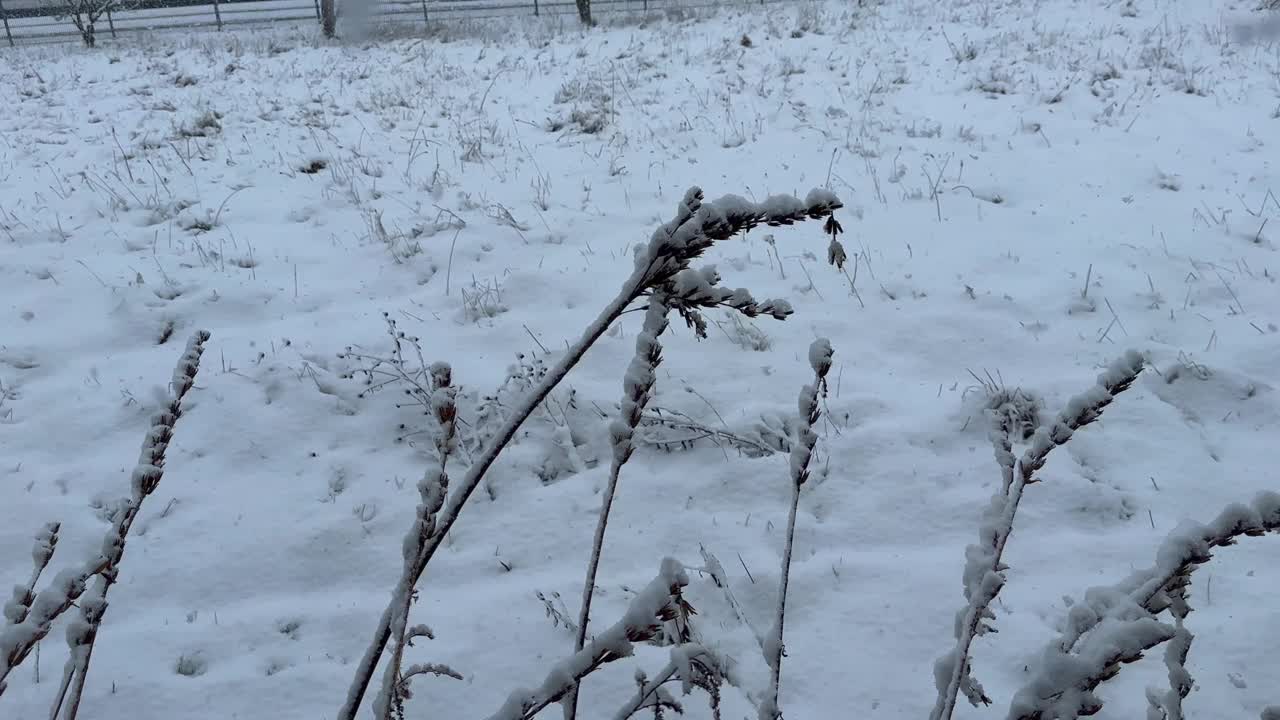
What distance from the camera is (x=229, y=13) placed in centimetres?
2681

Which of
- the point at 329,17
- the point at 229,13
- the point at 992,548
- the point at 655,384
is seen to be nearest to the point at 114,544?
the point at 992,548

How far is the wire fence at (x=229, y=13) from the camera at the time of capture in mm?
22266

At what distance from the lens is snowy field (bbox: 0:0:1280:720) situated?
8.17 ft

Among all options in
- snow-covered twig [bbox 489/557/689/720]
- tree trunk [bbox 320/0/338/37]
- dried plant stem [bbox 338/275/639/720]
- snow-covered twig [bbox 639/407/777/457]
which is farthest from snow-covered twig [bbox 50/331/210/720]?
tree trunk [bbox 320/0/338/37]

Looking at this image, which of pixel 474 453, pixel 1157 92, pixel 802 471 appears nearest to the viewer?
pixel 802 471

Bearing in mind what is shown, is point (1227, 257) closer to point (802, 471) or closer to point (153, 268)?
point (802, 471)

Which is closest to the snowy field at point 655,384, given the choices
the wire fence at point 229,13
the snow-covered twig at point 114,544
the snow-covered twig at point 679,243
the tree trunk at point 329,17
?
the snow-covered twig at point 679,243

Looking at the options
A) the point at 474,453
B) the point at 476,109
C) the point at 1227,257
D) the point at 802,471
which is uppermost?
the point at 476,109

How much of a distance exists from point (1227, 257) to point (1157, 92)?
3980 mm

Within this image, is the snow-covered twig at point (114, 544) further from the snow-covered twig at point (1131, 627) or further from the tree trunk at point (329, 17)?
the tree trunk at point (329, 17)

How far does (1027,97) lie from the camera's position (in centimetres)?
772

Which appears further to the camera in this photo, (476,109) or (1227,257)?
(476,109)

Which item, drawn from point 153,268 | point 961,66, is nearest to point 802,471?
point 153,268

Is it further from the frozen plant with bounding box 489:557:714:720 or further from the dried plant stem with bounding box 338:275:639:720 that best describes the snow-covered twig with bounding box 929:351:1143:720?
the dried plant stem with bounding box 338:275:639:720
